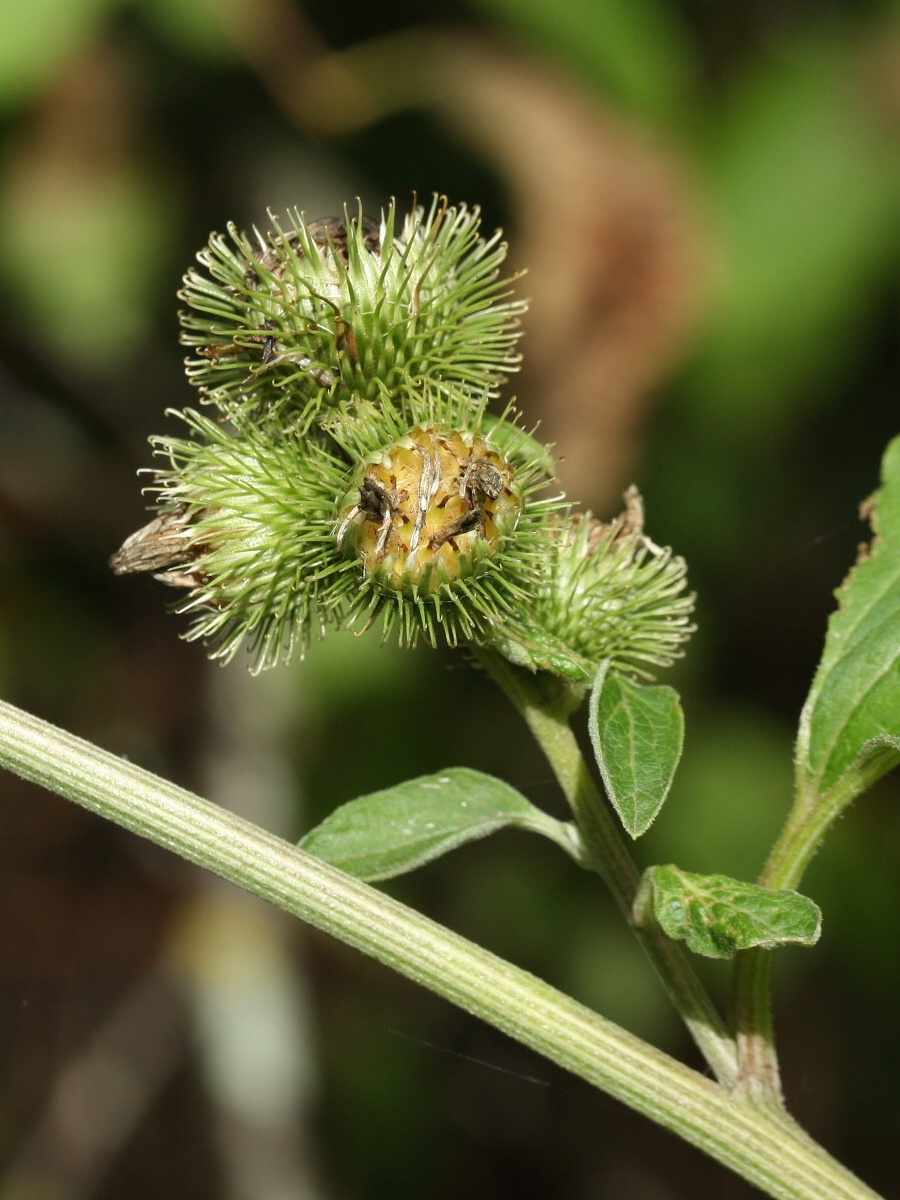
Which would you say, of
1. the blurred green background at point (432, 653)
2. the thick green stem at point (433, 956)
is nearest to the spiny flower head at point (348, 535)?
the thick green stem at point (433, 956)

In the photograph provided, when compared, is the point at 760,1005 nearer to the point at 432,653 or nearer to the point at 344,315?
the point at 344,315

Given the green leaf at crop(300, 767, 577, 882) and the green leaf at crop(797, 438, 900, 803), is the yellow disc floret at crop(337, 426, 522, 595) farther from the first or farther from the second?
the green leaf at crop(797, 438, 900, 803)

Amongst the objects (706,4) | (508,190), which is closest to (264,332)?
(508,190)

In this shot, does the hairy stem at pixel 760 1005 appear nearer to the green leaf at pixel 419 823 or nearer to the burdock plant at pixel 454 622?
the burdock plant at pixel 454 622

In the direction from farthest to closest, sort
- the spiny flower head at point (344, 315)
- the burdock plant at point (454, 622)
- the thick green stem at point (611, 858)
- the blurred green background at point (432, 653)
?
the blurred green background at point (432, 653) → the spiny flower head at point (344, 315) → the thick green stem at point (611, 858) → the burdock plant at point (454, 622)

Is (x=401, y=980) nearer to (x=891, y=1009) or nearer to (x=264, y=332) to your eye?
(x=891, y=1009)

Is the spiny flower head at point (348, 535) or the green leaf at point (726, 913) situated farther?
the spiny flower head at point (348, 535)
